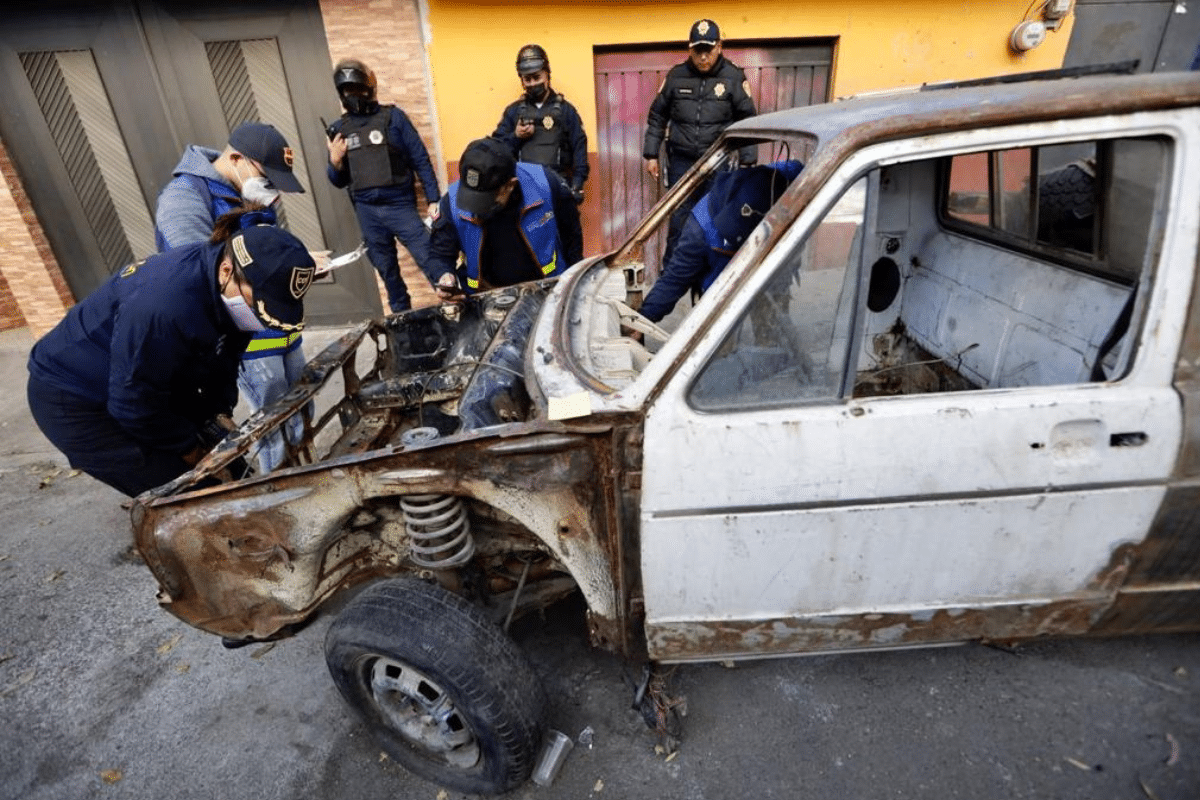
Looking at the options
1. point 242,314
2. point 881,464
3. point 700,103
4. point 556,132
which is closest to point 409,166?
point 556,132

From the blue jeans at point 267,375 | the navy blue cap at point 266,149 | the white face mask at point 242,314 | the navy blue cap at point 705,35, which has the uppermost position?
the navy blue cap at point 705,35

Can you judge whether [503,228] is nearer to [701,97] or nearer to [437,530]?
[437,530]

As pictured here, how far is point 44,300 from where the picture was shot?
21.7ft

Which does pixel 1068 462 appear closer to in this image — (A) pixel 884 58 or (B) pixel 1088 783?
(B) pixel 1088 783

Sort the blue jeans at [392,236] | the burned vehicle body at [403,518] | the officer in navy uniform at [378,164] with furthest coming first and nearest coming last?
the blue jeans at [392,236] → the officer in navy uniform at [378,164] → the burned vehicle body at [403,518]

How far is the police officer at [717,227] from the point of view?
278 centimetres

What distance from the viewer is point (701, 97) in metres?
5.40

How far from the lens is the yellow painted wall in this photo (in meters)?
5.63

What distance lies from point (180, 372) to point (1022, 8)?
25.2 ft

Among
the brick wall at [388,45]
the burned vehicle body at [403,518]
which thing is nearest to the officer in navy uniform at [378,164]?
the brick wall at [388,45]

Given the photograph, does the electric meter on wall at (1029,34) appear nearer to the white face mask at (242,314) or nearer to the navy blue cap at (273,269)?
the navy blue cap at (273,269)

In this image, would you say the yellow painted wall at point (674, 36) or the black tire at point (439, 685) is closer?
the black tire at point (439, 685)

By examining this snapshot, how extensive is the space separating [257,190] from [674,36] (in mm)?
4202

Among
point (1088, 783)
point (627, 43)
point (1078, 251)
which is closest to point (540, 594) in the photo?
point (1088, 783)
